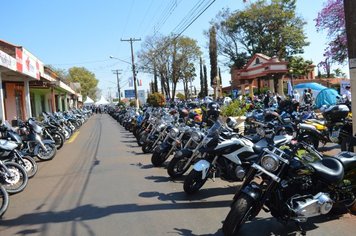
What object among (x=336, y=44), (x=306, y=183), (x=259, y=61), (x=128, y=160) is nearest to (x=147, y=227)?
(x=306, y=183)

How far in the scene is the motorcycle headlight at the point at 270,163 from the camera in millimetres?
4359

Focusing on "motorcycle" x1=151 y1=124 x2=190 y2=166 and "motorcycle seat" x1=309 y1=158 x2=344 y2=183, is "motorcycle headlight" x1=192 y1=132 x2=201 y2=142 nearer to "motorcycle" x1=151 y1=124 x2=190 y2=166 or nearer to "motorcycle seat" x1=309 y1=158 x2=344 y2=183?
"motorcycle" x1=151 y1=124 x2=190 y2=166

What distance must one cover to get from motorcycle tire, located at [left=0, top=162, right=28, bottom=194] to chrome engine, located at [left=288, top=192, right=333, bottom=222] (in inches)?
199

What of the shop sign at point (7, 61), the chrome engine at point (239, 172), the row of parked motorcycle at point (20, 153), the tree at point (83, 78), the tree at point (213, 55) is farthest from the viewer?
the tree at point (83, 78)

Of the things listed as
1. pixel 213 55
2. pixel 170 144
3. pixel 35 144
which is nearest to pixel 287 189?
pixel 170 144

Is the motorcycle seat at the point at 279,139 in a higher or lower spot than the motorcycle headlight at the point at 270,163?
higher

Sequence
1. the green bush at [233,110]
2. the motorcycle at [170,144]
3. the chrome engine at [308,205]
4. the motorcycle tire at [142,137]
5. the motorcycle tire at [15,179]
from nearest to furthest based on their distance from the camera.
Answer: the chrome engine at [308,205]
the motorcycle tire at [15,179]
the motorcycle at [170,144]
the motorcycle tire at [142,137]
the green bush at [233,110]

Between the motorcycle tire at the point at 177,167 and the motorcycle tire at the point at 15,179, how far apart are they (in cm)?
284

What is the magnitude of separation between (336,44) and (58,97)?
34350 mm

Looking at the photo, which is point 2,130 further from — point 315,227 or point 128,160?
point 315,227

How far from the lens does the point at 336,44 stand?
23.7 m

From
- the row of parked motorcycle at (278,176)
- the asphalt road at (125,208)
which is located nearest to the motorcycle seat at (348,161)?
the row of parked motorcycle at (278,176)

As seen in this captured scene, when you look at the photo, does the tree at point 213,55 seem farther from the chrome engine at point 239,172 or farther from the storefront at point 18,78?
the chrome engine at point 239,172

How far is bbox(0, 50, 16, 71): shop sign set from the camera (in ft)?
43.9
